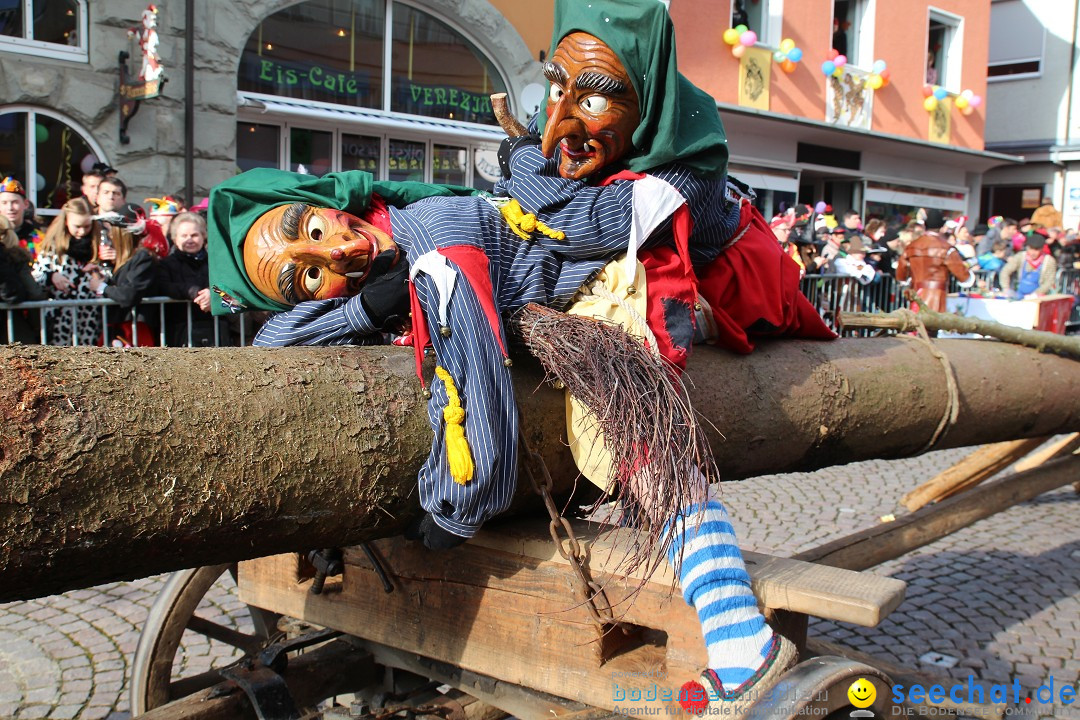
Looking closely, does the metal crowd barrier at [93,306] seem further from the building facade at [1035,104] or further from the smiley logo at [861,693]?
the building facade at [1035,104]

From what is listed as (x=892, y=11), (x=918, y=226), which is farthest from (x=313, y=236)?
(x=892, y=11)

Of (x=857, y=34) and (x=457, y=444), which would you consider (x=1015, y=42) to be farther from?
(x=457, y=444)

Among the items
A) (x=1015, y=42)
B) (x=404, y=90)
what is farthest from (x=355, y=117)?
(x=1015, y=42)

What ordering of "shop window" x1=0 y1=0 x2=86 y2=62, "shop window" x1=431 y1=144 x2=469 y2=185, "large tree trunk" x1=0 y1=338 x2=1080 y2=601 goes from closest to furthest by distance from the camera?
"large tree trunk" x1=0 y1=338 x2=1080 y2=601 < "shop window" x1=0 y1=0 x2=86 y2=62 < "shop window" x1=431 y1=144 x2=469 y2=185

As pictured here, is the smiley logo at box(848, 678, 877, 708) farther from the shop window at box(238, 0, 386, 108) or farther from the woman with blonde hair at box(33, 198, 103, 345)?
the shop window at box(238, 0, 386, 108)

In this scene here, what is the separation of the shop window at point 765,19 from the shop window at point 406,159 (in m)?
5.87

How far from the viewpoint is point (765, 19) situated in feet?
44.8

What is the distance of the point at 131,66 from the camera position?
7.69 metres

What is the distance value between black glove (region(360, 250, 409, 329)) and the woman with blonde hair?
3.61 metres

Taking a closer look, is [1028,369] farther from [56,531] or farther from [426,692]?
[56,531]

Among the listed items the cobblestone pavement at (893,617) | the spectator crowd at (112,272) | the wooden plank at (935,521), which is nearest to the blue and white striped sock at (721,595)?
the wooden plank at (935,521)

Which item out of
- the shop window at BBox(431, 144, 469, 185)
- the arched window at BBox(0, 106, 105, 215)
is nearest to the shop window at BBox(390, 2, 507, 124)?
the shop window at BBox(431, 144, 469, 185)

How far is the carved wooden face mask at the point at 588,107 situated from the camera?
2.29m

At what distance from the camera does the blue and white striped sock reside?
1790 mm
